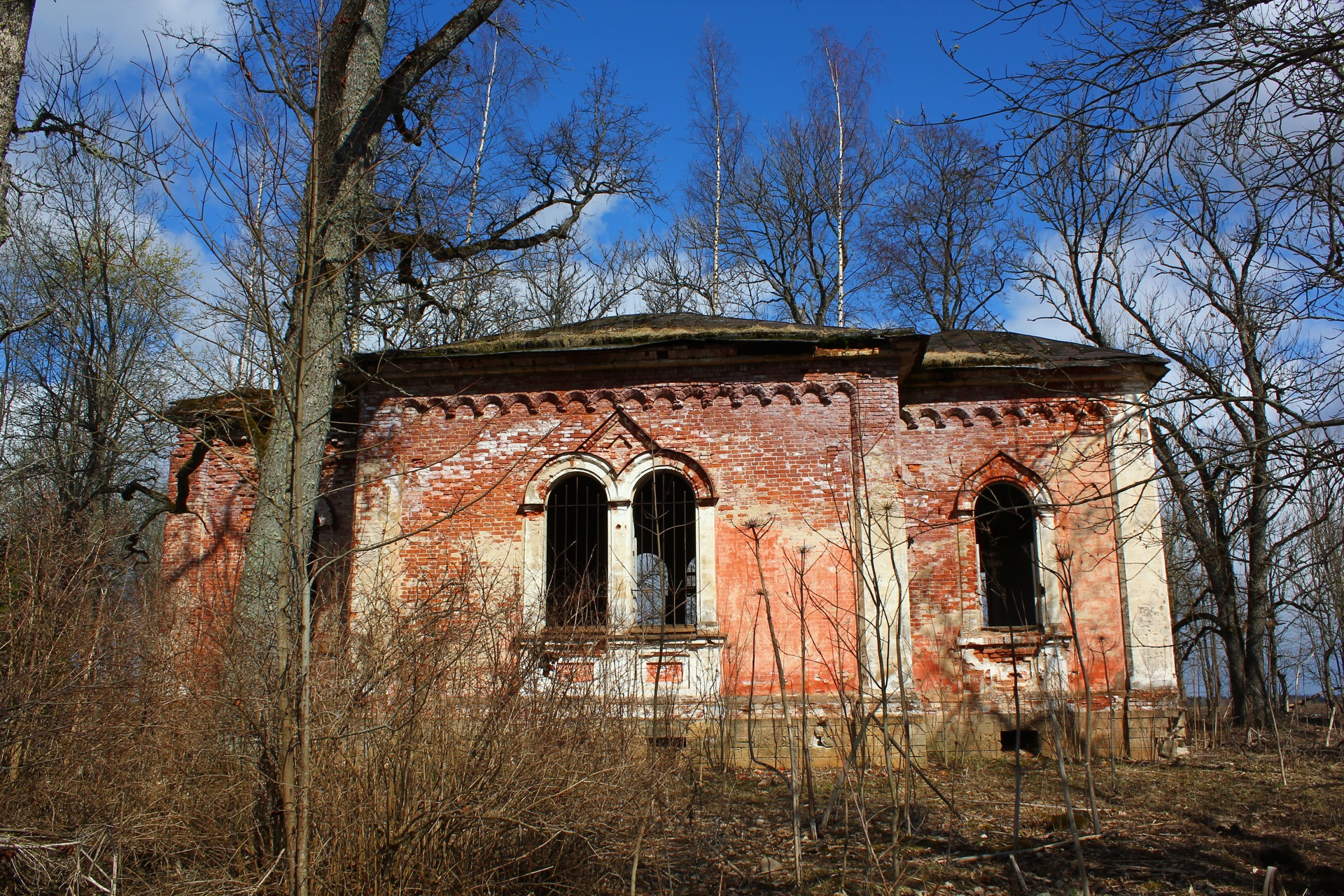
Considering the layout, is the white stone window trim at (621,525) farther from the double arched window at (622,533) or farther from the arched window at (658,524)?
the arched window at (658,524)

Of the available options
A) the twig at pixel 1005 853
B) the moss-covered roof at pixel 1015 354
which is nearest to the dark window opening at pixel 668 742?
the twig at pixel 1005 853

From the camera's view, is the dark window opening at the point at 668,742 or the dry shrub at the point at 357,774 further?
the dark window opening at the point at 668,742

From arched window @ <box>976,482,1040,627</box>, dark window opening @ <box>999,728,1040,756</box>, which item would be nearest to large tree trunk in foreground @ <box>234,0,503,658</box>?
arched window @ <box>976,482,1040,627</box>

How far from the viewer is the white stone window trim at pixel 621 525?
10.7 metres

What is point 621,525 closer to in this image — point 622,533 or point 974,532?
point 622,533

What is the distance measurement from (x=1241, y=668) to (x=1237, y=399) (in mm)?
14241

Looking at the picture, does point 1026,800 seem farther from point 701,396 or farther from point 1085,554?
point 701,396

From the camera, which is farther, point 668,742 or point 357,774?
point 668,742

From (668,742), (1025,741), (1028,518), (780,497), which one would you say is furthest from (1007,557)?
(668,742)

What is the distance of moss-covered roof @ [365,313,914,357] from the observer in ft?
36.1

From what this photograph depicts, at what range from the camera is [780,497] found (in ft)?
35.6

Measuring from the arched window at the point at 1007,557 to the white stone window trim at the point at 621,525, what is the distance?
11.6ft

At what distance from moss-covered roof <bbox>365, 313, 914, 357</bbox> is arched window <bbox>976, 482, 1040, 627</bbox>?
2.81 meters

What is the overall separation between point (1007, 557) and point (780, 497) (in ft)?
13.7
